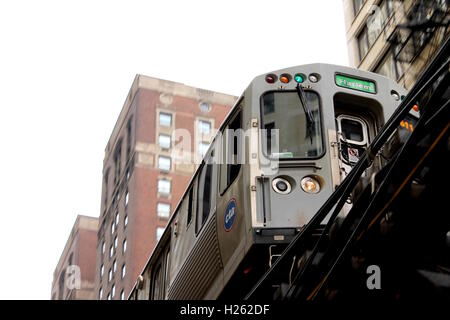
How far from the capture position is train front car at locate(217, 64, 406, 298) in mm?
9117

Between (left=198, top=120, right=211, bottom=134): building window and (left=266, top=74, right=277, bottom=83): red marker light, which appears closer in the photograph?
(left=266, top=74, right=277, bottom=83): red marker light

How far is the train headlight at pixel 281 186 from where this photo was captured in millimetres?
9328

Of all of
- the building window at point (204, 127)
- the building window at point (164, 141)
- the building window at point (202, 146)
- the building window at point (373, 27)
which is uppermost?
the building window at point (204, 127)

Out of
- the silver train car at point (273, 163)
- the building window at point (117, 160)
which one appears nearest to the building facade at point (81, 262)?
the building window at point (117, 160)

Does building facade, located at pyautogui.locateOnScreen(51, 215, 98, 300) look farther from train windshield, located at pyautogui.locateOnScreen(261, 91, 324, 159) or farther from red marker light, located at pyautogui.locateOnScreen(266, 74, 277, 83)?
train windshield, located at pyautogui.locateOnScreen(261, 91, 324, 159)

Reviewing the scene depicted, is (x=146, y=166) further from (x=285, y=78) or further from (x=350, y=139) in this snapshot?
(x=350, y=139)

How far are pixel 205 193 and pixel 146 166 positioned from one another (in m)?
52.2

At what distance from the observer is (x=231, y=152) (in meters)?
10.3

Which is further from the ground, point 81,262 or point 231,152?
point 81,262

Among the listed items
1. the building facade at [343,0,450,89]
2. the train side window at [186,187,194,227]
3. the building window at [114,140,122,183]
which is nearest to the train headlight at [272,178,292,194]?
the train side window at [186,187,194,227]

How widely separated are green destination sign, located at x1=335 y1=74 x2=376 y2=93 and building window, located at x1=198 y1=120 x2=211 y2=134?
5498 centimetres

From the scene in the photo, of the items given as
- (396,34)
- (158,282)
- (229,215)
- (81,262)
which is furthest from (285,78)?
(81,262)

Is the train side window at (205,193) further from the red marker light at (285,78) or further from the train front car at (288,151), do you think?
the red marker light at (285,78)
